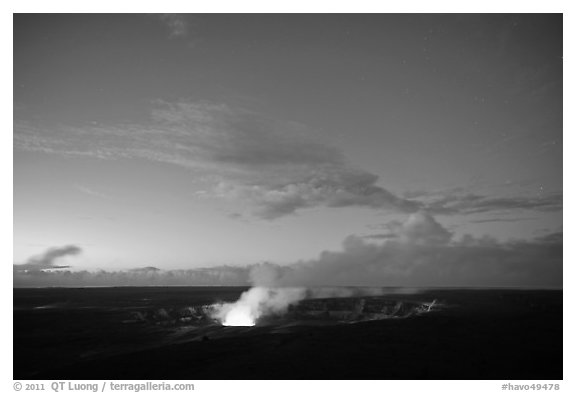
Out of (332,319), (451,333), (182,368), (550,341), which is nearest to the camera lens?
(182,368)

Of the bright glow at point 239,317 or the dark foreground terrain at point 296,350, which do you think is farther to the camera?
the bright glow at point 239,317

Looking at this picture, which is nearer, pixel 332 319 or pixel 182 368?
pixel 182 368

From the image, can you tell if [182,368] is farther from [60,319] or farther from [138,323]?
[60,319]

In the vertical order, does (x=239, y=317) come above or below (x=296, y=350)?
above

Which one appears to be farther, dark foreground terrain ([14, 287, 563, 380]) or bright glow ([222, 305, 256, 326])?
bright glow ([222, 305, 256, 326])

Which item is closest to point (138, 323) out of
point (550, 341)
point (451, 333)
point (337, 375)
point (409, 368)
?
point (337, 375)

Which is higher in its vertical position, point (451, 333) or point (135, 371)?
point (451, 333)

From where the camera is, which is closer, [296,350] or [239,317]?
[296,350]
